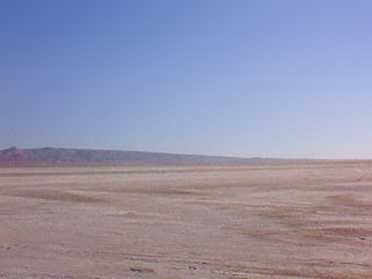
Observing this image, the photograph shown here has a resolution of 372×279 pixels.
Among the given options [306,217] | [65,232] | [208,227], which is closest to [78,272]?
[65,232]

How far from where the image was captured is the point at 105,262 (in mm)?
12336

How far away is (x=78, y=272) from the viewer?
11352 mm

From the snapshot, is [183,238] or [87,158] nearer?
[183,238]

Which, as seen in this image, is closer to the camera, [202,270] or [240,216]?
[202,270]

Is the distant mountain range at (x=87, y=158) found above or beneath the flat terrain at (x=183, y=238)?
above

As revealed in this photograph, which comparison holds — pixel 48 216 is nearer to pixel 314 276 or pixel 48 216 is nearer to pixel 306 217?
pixel 306 217

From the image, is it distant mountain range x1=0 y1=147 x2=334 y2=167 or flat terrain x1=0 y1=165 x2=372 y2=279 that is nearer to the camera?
flat terrain x1=0 y1=165 x2=372 y2=279

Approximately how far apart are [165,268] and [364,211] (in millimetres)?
13081

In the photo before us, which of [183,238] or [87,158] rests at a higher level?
[87,158]

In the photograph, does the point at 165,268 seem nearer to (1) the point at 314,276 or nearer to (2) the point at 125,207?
(1) the point at 314,276

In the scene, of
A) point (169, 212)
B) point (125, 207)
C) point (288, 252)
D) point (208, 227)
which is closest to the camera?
point (288, 252)

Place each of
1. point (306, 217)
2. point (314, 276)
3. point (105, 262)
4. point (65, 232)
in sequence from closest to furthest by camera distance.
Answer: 1. point (314, 276)
2. point (105, 262)
3. point (65, 232)
4. point (306, 217)

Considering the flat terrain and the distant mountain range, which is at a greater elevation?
the distant mountain range

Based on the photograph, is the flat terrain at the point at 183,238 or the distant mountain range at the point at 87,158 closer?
the flat terrain at the point at 183,238
